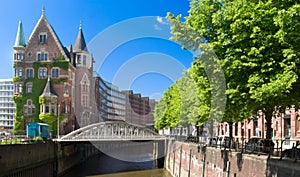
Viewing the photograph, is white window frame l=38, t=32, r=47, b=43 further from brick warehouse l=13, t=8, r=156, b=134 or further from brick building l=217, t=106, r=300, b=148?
brick building l=217, t=106, r=300, b=148

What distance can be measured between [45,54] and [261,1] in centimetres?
5133

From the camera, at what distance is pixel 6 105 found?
555 feet

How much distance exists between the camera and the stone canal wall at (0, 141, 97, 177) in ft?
95.9

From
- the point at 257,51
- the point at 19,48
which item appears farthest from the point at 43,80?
the point at 257,51

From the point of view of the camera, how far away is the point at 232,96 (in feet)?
58.7

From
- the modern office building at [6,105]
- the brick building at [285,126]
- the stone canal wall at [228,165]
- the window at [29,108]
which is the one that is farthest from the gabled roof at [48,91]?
the modern office building at [6,105]

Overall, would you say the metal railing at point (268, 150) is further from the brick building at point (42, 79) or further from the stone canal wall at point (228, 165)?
the brick building at point (42, 79)

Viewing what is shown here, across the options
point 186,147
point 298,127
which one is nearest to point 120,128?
point 186,147

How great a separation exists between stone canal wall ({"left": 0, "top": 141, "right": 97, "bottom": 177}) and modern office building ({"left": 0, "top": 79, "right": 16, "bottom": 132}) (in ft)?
368

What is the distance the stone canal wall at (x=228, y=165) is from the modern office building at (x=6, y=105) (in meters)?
134

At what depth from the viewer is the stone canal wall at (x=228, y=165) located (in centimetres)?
1573

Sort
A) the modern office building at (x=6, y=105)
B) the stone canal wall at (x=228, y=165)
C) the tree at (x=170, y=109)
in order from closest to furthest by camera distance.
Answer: the stone canal wall at (x=228, y=165), the tree at (x=170, y=109), the modern office building at (x=6, y=105)

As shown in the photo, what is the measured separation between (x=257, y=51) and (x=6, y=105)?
16912 cm

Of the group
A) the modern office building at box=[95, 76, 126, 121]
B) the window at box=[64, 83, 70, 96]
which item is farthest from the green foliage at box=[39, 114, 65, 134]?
the modern office building at box=[95, 76, 126, 121]
